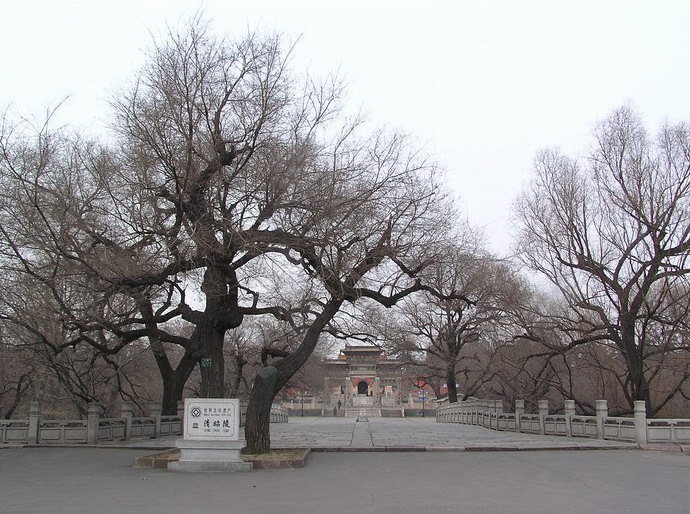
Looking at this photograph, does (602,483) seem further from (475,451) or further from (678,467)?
(475,451)

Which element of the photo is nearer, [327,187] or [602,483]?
[602,483]

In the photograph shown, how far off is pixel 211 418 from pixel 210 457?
0.76m

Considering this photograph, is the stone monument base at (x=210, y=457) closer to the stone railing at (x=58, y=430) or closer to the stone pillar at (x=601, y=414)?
the stone railing at (x=58, y=430)

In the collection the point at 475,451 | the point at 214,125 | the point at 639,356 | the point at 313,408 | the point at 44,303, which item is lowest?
the point at 313,408

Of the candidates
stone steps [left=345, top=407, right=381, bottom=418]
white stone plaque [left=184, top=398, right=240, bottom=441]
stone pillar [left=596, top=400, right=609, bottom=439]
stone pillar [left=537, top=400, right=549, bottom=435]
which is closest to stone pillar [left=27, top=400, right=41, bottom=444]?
white stone plaque [left=184, top=398, right=240, bottom=441]

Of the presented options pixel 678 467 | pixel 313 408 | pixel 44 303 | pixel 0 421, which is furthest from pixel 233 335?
pixel 313 408

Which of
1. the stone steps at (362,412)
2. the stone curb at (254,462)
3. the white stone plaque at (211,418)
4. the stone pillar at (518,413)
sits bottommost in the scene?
the stone steps at (362,412)

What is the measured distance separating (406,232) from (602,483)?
6.84m

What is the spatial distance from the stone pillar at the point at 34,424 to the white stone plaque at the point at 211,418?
9373mm

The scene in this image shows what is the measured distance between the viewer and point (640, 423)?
1766 centimetres

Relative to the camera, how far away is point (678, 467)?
12852mm

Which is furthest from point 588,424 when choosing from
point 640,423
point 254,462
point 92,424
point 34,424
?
point 34,424

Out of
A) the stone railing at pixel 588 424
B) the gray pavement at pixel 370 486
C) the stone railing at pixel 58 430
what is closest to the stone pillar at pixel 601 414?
the stone railing at pixel 588 424

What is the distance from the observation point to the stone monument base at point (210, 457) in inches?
479
